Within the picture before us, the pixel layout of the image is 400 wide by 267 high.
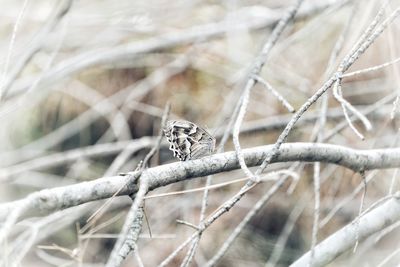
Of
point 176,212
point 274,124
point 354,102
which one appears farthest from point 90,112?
point 354,102

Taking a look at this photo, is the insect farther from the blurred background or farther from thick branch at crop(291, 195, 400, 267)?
the blurred background

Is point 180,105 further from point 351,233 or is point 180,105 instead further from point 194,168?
point 194,168

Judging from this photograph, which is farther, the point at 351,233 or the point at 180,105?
the point at 180,105

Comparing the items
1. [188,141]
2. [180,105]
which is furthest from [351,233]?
[180,105]

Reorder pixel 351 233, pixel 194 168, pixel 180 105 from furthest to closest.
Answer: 1. pixel 180 105
2. pixel 351 233
3. pixel 194 168

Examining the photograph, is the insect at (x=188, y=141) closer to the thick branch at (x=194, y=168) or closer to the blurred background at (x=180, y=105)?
the thick branch at (x=194, y=168)

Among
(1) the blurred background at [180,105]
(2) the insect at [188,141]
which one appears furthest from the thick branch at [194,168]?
(1) the blurred background at [180,105]

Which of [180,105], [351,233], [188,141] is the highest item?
[180,105]
